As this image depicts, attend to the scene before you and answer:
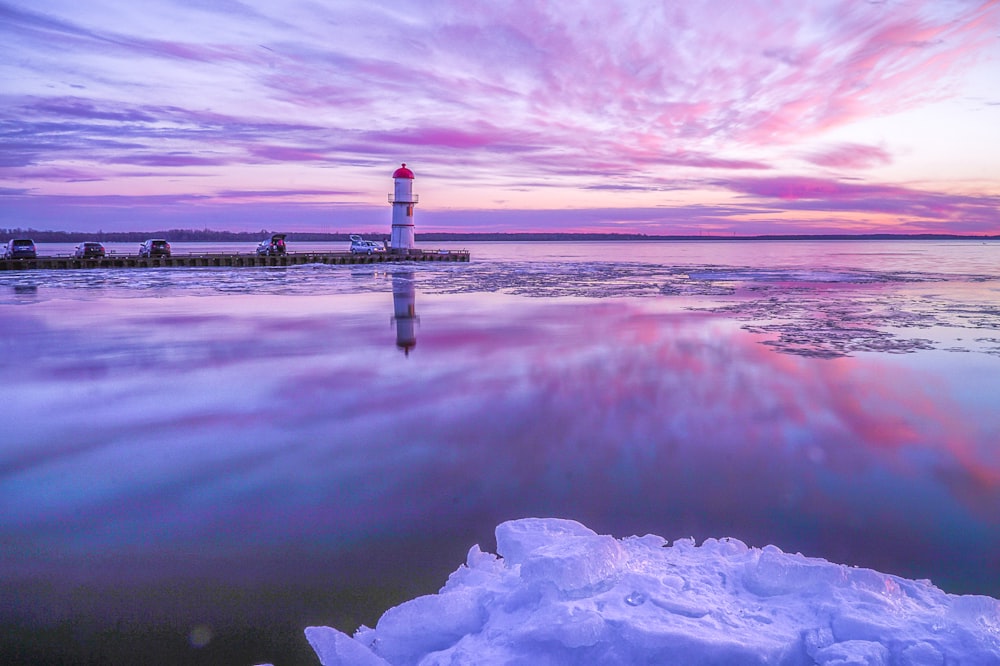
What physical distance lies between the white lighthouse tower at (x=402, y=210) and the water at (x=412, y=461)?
35.5 metres

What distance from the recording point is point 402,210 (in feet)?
177

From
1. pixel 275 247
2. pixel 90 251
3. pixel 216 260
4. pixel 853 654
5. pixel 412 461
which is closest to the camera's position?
pixel 853 654

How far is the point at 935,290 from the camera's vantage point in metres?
32.2

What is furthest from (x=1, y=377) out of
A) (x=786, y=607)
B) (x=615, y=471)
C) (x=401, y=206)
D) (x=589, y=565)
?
(x=401, y=206)

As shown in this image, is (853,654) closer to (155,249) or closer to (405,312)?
(405,312)

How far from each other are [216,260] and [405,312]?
37.0 meters

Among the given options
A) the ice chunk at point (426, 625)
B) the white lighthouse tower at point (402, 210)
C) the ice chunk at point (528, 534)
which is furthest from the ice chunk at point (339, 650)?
the white lighthouse tower at point (402, 210)

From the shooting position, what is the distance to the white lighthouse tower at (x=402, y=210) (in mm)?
52156

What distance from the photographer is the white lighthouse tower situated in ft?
171

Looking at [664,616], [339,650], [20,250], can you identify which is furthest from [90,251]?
[664,616]

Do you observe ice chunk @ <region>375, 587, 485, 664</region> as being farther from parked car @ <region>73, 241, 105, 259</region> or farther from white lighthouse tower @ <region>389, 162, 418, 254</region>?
parked car @ <region>73, 241, 105, 259</region>

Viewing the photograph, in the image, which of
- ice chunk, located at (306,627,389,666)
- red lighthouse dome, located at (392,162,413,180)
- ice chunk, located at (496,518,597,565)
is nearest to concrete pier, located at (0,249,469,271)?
red lighthouse dome, located at (392,162,413,180)

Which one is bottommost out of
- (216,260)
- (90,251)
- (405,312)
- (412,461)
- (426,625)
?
(412,461)

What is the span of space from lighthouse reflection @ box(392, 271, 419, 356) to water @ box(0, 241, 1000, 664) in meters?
0.20
